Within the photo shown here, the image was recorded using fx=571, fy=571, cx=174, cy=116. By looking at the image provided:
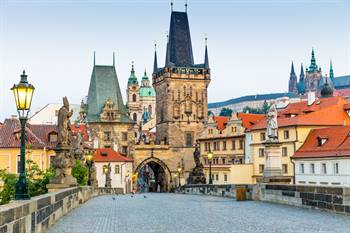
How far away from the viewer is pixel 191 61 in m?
108

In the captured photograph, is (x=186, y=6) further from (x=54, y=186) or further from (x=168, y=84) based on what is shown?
(x=54, y=186)

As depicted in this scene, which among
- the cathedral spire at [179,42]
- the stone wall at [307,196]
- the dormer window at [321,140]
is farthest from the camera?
the cathedral spire at [179,42]

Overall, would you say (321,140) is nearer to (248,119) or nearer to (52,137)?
(248,119)

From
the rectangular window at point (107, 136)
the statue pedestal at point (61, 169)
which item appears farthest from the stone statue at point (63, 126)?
the rectangular window at point (107, 136)

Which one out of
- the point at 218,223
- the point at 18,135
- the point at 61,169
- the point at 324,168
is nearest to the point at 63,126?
the point at 61,169

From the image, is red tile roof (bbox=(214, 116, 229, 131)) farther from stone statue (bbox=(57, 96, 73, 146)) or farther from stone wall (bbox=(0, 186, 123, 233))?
stone wall (bbox=(0, 186, 123, 233))

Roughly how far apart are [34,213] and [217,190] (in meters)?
23.5

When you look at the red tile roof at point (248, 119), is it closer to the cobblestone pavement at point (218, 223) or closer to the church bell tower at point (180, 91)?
the church bell tower at point (180, 91)

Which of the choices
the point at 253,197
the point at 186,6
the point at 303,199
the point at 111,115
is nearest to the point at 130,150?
the point at 111,115

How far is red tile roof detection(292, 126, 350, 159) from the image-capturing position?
5309 centimetres

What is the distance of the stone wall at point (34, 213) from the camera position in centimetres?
916

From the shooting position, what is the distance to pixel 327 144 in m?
55.8

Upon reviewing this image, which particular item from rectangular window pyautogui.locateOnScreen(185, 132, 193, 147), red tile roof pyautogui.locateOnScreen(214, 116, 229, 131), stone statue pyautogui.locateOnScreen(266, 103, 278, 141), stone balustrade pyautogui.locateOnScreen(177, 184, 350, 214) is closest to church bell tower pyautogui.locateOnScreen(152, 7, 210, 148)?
rectangular window pyautogui.locateOnScreen(185, 132, 193, 147)

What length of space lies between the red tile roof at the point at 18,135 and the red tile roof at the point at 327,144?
26.6 m
